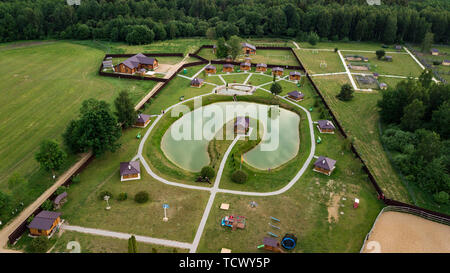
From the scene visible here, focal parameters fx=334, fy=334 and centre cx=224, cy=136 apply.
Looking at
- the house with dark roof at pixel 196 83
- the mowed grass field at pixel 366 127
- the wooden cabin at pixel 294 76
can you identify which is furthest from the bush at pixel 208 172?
the wooden cabin at pixel 294 76

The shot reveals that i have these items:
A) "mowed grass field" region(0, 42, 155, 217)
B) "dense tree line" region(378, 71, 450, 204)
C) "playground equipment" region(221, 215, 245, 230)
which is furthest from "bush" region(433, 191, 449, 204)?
"mowed grass field" region(0, 42, 155, 217)

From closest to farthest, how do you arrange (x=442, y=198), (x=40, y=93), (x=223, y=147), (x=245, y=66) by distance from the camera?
(x=442, y=198) < (x=223, y=147) < (x=40, y=93) < (x=245, y=66)

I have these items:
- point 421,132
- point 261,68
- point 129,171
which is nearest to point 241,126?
point 129,171

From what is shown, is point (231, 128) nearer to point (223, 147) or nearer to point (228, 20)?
point (223, 147)

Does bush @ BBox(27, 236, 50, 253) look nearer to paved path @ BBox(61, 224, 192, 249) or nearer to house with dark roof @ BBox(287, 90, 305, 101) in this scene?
paved path @ BBox(61, 224, 192, 249)

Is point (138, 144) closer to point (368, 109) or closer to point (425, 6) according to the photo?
point (368, 109)

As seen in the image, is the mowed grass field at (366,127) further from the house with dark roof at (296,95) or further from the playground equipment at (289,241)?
the playground equipment at (289,241)

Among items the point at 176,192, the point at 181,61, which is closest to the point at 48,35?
the point at 181,61
